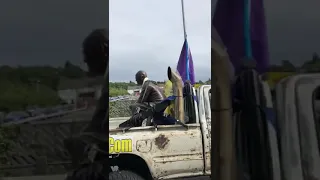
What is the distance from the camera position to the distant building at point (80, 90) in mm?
1197

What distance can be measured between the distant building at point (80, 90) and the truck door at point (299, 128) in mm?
532

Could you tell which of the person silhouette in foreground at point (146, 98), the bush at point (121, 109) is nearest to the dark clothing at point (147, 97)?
the person silhouette in foreground at point (146, 98)

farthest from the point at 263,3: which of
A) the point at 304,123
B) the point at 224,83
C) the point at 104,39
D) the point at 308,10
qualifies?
the point at 104,39

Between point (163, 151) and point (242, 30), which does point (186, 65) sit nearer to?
point (163, 151)

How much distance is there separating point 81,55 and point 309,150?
725mm

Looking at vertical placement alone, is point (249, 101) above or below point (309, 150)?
above

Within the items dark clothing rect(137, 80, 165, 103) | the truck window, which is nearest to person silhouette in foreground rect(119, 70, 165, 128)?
dark clothing rect(137, 80, 165, 103)

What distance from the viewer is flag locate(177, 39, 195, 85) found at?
6.19 m

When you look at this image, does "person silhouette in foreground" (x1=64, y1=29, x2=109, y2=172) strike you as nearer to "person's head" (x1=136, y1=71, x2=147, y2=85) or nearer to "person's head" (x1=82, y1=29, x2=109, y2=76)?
"person's head" (x1=82, y1=29, x2=109, y2=76)

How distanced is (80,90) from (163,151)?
325 cm

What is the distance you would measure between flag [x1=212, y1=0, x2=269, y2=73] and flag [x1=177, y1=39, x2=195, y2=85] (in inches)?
191

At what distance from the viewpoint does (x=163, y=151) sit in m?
4.38

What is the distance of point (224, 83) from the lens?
3.97 feet

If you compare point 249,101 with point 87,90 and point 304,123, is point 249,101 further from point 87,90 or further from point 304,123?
point 87,90
